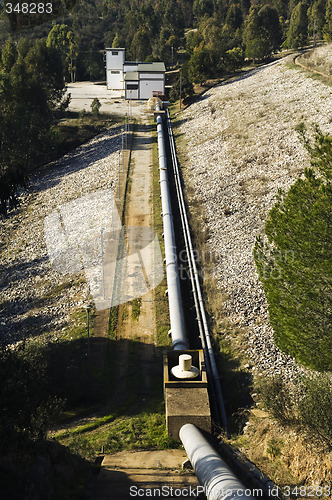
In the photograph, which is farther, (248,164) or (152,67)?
(152,67)

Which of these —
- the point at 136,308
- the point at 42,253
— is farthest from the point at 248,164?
the point at 136,308

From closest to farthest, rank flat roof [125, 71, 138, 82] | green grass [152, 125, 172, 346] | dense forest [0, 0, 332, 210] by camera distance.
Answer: green grass [152, 125, 172, 346] < dense forest [0, 0, 332, 210] < flat roof [125, 71, 138, 82]

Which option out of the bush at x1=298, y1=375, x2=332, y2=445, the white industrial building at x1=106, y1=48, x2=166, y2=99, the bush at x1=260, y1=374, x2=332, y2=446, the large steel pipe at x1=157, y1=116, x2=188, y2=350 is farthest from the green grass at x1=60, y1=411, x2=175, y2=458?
the white industrial building at x1=106, y1=48, x2=166, y2=99

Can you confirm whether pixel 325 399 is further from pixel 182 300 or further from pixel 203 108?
pixel 203 108

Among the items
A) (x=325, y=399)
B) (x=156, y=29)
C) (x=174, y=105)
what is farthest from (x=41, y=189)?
(x=156, y=29)

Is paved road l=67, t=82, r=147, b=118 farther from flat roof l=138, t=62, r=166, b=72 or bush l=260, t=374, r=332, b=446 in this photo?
bush l=260, t=374, r=332, b=446

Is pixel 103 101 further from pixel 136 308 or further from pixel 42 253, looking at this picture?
pixel 136 308

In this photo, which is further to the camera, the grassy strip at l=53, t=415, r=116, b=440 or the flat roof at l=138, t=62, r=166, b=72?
the flat roof at l=138, t=62, r=166, b=72
